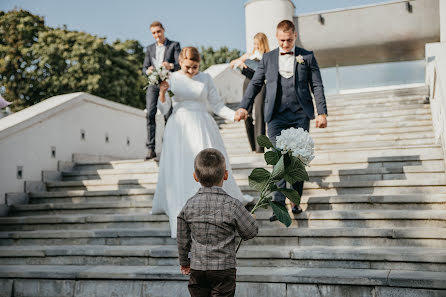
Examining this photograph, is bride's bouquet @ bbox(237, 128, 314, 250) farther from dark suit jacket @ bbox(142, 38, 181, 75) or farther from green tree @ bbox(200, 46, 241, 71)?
green tree @ bbox(200, 46, 241, 71)

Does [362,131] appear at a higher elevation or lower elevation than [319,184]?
higher

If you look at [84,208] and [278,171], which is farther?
[84,208]

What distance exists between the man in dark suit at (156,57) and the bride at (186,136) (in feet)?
7.05

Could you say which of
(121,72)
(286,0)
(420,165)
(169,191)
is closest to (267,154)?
(169,191)

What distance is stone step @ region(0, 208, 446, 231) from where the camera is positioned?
4.99m

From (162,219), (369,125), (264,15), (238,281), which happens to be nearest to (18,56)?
(264,15)

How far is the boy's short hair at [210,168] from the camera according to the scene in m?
2.97

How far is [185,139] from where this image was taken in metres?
5.72

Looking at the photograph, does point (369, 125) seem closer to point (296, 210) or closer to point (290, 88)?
point (290, 88)

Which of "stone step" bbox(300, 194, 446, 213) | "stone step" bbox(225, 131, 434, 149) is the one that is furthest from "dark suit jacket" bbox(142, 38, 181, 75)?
"stone step" bbox(300, 194, 446, 213)

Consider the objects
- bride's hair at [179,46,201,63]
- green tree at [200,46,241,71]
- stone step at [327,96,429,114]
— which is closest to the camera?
bride's hair at [179,46,201,63]

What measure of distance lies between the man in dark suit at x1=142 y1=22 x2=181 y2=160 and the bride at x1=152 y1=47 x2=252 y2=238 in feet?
7.05

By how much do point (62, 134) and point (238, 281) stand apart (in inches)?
192

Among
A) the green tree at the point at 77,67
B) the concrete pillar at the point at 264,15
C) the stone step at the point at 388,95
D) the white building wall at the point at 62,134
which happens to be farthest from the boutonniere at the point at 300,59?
the green tree at the point at 77,67
